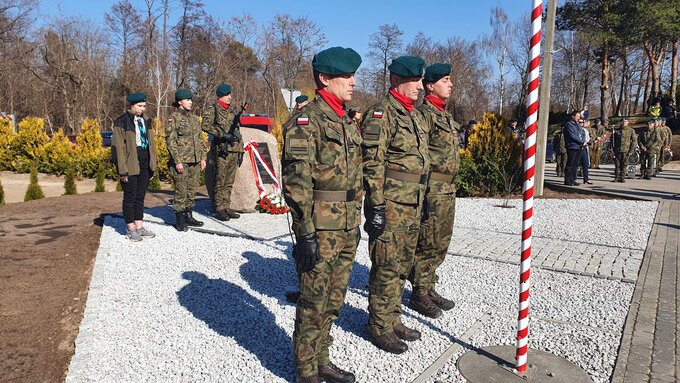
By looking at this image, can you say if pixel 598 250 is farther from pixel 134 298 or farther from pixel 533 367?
pixel 134 298

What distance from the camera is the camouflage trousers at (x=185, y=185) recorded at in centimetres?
738

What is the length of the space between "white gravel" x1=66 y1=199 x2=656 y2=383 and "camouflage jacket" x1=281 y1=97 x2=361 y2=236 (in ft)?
3.73

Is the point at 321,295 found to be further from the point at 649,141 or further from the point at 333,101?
the point at 649,141

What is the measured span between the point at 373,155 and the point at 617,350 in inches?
93.6

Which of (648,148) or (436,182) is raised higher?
(648,148)

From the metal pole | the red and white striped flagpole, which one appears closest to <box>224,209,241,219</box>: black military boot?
the red and white striped flagpole

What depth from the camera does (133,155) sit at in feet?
21.0

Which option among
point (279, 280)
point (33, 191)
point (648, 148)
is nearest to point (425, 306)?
point (279, 280)

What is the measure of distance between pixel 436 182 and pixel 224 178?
4.84m

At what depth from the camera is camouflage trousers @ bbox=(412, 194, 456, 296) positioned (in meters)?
4.28

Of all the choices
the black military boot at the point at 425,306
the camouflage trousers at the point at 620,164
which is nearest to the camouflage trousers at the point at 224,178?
the black military boot at the point at 425,306

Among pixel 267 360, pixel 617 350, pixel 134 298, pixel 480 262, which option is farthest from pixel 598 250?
pixel 134 298

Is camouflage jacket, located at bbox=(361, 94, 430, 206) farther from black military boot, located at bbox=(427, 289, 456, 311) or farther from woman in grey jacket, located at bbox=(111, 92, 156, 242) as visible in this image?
woman in grey jacket, located at bbox=(111, 92, 156, 242)

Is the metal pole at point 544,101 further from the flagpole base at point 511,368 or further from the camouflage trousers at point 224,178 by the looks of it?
the flagpole base at point 511,368
